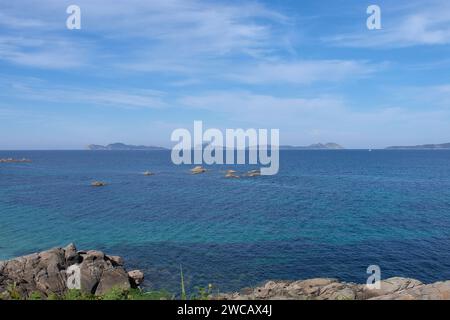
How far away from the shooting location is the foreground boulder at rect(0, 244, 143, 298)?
26608 mm

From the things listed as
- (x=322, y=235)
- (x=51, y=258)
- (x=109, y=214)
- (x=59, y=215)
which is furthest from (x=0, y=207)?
(x=322, y=235)

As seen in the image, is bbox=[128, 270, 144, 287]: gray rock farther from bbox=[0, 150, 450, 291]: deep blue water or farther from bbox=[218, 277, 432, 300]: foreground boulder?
bbox=[218, 277, 432, 300]: foreground boulder

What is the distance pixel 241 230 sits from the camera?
51.4 m

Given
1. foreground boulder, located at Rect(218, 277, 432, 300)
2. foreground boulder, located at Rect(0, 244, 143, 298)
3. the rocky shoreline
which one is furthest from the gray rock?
foreground boulder, located at Rect(218, 277, 432, 300)

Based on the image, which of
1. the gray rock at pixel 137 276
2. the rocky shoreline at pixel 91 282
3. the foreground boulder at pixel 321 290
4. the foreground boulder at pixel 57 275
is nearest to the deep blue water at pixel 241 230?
the gray rock at pixel 137 276

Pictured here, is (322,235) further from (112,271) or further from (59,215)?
(59,215)

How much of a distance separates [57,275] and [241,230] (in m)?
28.6

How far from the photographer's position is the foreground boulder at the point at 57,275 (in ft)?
87.3

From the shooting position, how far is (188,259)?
39.2 metres

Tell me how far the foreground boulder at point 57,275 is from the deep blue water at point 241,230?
534cm

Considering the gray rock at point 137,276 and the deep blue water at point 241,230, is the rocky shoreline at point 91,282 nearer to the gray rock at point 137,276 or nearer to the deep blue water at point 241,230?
the gray rock at point 137,276

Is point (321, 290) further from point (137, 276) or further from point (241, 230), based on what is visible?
point (241, 230)
